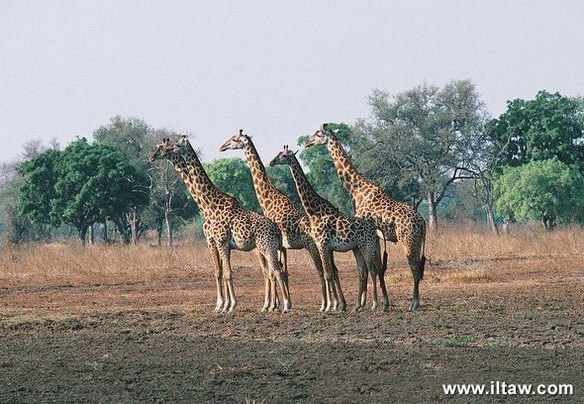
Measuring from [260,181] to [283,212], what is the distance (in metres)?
0.78

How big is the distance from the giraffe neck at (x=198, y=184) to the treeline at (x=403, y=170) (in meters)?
26.8

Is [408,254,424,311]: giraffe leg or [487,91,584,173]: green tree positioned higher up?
[487,91,584,173]: green tree

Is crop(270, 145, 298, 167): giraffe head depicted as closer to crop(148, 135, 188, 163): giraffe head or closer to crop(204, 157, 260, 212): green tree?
crop(148, 135, 188, 163): giraffe head

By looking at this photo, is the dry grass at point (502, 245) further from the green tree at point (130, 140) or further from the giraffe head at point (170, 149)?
the green tree at point (130, 140)

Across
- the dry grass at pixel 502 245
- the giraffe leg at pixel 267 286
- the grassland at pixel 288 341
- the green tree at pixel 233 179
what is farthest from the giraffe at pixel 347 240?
the green tree at pixel 233 179

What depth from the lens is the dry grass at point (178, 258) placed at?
2464 cm

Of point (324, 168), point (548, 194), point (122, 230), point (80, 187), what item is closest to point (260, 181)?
point (548, 194)

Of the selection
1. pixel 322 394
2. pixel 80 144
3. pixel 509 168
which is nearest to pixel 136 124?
pixel 80 144

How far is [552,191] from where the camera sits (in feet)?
146

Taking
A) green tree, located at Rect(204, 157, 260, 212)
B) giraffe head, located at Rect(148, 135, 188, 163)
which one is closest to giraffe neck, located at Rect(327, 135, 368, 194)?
giraffe head, located at Rect(148, 135, 188, 163)

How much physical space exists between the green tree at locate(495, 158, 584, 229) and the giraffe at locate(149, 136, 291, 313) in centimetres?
2958

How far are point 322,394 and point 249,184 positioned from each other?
1925 inches

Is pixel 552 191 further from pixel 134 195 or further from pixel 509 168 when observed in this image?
pixel 134 195

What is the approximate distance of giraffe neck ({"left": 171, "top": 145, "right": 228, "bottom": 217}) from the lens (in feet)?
52.8
